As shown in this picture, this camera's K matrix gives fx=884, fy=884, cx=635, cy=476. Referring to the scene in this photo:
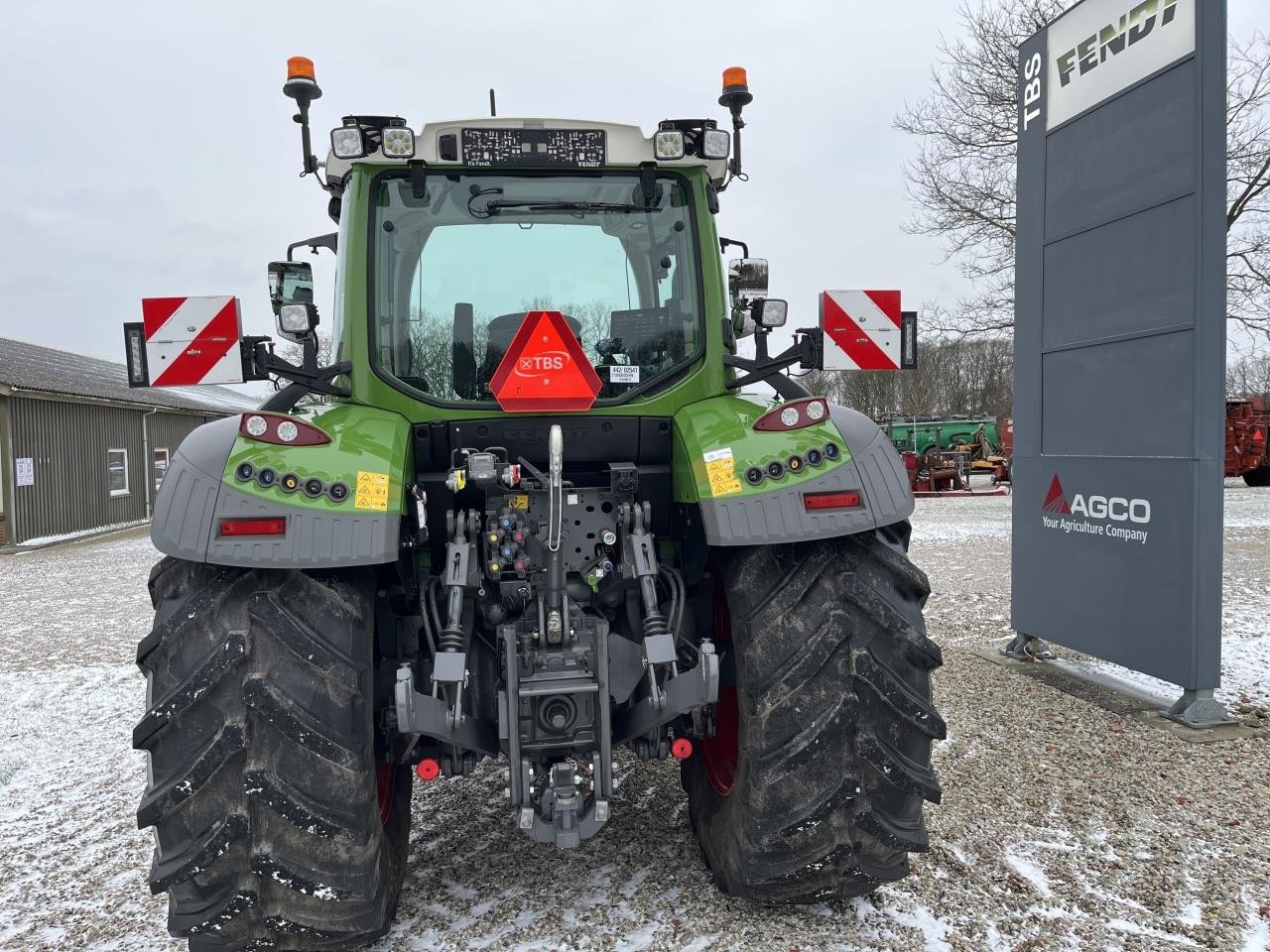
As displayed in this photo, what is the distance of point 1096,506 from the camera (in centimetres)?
525

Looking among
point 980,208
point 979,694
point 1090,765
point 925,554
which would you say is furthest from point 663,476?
point 980,208

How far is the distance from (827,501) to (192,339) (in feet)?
7.12

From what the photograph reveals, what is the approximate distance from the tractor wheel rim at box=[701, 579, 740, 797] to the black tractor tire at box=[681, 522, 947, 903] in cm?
42

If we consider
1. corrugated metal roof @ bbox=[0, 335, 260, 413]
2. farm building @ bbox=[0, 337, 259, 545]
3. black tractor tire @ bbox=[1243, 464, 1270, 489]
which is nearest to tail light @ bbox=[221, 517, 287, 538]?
farm building @ bbox=[0, 337, 259, 545]

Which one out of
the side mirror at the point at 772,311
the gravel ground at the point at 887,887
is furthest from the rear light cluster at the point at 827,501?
the gravel ground at the point at 887,887

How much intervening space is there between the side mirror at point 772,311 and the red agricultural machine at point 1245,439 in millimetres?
21753

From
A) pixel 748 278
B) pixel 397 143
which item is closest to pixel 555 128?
pixel 397 143

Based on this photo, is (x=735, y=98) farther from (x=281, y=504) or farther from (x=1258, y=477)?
(x=1258, y=477)

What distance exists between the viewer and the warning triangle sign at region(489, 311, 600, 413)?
8.62 ft

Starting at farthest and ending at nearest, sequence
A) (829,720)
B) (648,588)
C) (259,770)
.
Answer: (648,588) < (829,720) < (259,770)

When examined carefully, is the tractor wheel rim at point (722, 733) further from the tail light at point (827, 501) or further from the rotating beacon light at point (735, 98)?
the rotating beacon light at point (735, 98)

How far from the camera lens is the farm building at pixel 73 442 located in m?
14.8

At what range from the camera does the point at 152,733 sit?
2279 mm

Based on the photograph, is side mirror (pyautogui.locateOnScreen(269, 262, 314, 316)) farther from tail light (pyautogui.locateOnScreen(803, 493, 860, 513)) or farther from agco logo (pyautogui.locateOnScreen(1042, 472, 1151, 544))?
agco logo (pyautogui.locateOnScreen(1042, 472, 1151, 544))
